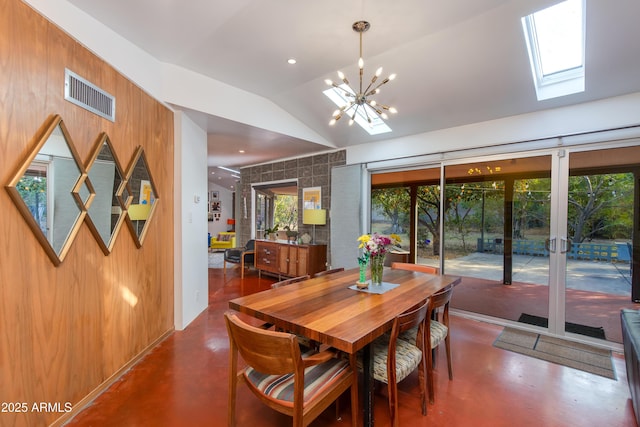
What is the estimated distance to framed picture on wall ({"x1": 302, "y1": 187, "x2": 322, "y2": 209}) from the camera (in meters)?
5.41

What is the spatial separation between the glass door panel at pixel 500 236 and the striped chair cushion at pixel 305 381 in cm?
277

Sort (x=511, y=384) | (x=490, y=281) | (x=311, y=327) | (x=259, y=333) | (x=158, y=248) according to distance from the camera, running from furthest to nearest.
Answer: (x=490, y=281)
(x=158, y=248)
(x=511, y=384)
(x=311, y=327)
(x=259, y=333)

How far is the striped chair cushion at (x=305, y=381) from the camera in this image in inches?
57.1

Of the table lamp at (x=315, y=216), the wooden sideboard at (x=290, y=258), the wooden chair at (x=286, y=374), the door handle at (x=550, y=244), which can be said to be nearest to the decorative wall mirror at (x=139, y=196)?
the wooden chair at (x=286, y=374)

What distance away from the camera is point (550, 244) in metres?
3.12

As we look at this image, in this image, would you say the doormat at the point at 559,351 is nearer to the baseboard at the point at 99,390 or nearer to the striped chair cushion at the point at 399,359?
the striped chair cushion at the point at 399,359

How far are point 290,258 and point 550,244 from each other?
3793 millimetres

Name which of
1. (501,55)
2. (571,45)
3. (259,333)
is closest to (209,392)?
(259,333)

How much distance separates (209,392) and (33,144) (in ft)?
6.47

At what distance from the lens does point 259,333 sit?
1336 mm

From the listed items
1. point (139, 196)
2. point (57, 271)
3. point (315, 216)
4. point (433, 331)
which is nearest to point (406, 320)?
point (433, 331)

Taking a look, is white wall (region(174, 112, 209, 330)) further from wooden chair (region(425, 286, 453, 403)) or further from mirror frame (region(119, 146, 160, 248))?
wooden chair (region(425, 286, 453, 403))

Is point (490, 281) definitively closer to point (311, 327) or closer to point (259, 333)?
point (311, 327)

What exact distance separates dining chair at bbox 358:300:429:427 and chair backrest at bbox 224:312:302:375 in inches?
22.2
